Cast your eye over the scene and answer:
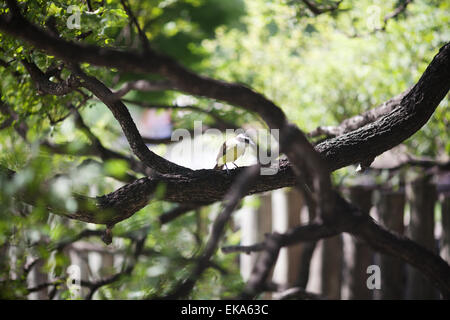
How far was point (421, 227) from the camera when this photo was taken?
183 inches

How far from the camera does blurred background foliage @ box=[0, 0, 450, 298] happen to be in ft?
7.28

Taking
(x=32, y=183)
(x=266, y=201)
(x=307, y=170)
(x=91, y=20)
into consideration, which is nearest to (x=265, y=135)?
(x=266, y=201)

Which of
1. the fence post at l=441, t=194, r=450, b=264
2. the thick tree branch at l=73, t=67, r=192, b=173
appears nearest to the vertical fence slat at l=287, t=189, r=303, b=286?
the fence post at l=441, t=194, r=450, b=264

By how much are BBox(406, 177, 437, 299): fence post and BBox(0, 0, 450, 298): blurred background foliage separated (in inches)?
18.9

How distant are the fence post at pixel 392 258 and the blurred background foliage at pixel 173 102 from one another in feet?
1.80

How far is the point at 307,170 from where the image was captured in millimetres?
2057

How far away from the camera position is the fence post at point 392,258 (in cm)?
479

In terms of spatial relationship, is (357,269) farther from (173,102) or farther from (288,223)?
(173,102)

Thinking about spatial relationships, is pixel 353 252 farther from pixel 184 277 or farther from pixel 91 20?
pixel 91 20

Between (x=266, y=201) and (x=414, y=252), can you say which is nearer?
(x=414, y=252)

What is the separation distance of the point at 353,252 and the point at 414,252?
2102mm

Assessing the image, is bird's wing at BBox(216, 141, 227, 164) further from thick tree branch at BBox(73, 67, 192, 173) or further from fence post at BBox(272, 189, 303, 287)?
fence post at BBox(272, 189, 303, 287)

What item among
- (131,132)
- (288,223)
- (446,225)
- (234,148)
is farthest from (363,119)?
(288,223)

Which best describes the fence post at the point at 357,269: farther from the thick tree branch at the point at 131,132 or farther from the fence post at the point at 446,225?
the thick tree branch at the point at 131,132
